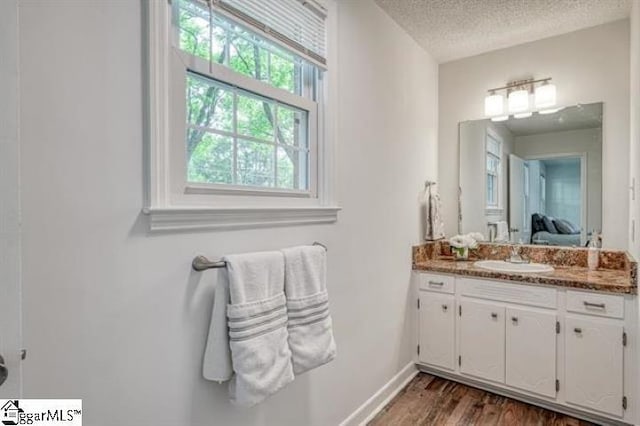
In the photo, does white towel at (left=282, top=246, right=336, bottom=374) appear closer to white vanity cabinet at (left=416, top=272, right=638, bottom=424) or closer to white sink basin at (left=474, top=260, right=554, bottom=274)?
white vanity cabinet at (left=416, top=272, right=638, bottom=424)

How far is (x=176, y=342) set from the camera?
1.19 metres

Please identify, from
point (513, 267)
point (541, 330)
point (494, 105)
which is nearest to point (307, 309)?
point (541, 330)

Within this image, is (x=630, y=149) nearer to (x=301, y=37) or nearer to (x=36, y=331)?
(x=301, y=37)

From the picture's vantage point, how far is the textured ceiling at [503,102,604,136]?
2549 millimetres

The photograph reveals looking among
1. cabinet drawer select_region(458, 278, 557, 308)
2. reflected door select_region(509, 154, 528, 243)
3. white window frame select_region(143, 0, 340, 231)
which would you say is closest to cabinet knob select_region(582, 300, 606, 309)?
cabinet drawer select_region(458, 278, 557, 308)

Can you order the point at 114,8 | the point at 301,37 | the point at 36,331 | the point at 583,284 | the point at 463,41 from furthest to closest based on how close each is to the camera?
the point at 463,41 < the point at 583,284 < the point at 301,37 < the point at 114,8 < the point at 36,331

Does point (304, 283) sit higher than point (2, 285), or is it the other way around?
point (2, 285)

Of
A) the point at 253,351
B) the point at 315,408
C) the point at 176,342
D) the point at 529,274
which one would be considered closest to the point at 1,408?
the point at 176,342

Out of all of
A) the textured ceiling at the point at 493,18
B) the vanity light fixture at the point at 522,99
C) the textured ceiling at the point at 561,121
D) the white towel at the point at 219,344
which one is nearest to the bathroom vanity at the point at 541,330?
the textured ceiling at the point at 561,121

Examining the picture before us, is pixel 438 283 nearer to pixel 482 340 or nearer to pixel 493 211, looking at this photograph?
pixel 482 340

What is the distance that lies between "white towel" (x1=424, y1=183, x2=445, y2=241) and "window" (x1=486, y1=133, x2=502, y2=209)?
429 mm

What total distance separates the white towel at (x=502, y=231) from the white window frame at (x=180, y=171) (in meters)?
1.86

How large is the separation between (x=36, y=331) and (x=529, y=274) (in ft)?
8.01

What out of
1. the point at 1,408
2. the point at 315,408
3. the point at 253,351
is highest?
the point at 1,408
